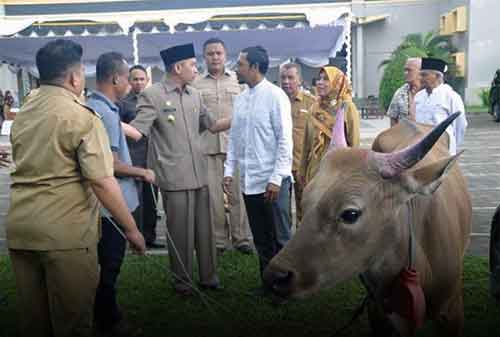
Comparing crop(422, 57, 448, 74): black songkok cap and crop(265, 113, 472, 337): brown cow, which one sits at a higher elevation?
crop(422, 57, 448, 74): black songkok cap

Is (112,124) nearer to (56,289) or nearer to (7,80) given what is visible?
(56,289)

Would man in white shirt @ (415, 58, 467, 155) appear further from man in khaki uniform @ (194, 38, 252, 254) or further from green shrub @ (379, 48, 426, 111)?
green shrub @ (379, 48, 426, 111)

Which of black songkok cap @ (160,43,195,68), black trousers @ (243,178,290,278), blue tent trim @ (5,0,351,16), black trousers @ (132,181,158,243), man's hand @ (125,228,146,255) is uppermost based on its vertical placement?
blue tent trim @ (5,0,351,16)

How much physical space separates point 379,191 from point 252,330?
2143 mm

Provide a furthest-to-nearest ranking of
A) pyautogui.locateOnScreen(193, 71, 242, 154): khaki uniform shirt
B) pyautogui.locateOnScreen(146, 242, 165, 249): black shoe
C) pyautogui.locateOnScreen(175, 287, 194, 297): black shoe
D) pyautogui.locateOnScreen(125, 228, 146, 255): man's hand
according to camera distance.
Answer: pyautogui.locateOnScreen(146, 242, 165, 249): black shoe, pyautogui.locateOnScreen(193, 71, 242, 154): khaki uniform shirt, pyautogui.locateOnScreen(175, 287, 194, 297): black shoe, pyautogui.locateOnScreen(125, 228, 146, 255): man's hand

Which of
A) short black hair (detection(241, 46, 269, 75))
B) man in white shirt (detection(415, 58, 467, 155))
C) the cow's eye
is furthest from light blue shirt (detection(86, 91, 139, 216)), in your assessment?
man in white shirt (detection(415, 58, 467, 155))

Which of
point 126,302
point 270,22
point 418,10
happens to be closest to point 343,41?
point 270,22

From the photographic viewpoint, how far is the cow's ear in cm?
298

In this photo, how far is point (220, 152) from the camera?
22.5 feet

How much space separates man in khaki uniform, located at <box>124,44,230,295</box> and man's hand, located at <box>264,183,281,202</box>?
662 mm

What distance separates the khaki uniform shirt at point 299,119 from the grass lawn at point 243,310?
150 cm

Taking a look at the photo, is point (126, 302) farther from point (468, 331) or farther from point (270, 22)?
point (270, 22)

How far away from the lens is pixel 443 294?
3582 millimetres

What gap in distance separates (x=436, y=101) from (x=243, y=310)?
336 centimetres
